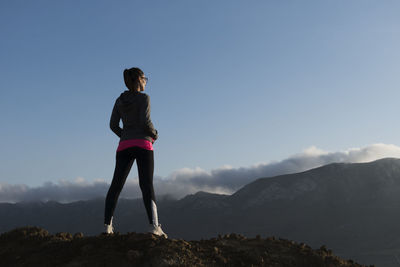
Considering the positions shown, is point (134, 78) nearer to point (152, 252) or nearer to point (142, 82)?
point (142, 82)

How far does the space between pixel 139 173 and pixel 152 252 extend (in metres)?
1.39

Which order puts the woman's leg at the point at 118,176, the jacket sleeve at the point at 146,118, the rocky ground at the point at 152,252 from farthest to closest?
the woman's leg at the point at 118,176
the jacket sleeve at the point at 146,118
the rocky ground at the point at 152,252

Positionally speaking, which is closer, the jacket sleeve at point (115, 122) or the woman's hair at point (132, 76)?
the woman's hair at point (132, 76)

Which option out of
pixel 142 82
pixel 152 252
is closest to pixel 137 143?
pixel 142 82

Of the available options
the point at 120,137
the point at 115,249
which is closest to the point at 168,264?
the point at 115,249

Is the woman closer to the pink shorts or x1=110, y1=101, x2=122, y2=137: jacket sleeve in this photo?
the pink shorts

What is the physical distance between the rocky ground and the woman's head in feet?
8.50

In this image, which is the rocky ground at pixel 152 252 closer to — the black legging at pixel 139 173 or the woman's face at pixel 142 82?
the black legging at pixel 139 173

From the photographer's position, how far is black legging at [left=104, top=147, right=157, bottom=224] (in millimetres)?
6852

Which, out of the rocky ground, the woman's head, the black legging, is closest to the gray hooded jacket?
the woman's head

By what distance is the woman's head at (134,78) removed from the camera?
7020 mm

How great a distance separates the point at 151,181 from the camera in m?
6.92

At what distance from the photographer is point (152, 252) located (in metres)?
6.29

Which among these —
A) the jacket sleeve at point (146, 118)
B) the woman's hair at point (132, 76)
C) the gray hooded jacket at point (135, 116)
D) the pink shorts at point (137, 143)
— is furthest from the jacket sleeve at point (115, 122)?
the jacket sleeve at point (146, 118)
